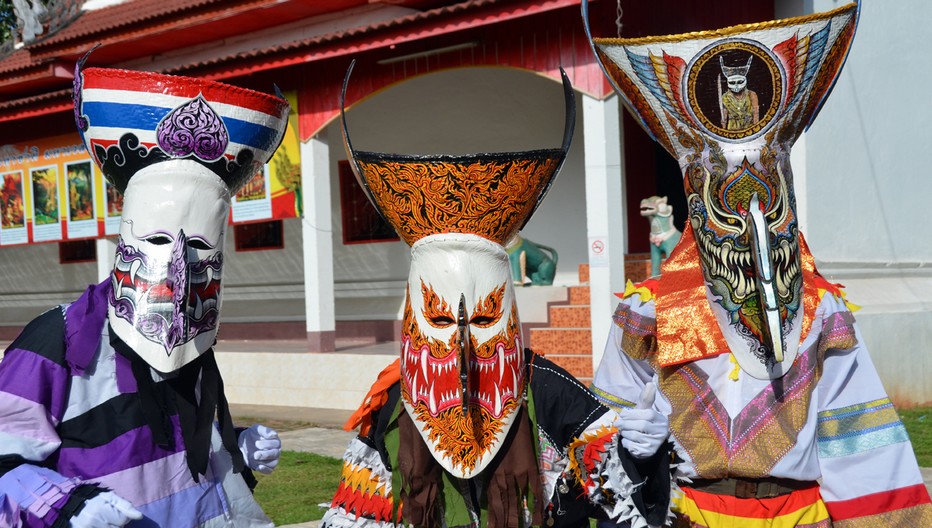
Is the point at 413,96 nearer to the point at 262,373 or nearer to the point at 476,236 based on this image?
the point at 262,373

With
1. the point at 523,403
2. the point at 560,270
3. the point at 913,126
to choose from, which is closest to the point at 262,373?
the point at 560,270

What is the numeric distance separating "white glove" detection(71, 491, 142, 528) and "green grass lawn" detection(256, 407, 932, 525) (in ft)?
11.5

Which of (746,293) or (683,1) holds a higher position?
(683,1)

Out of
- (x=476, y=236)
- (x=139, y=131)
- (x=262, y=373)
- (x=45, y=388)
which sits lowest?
(x=262, y=373)

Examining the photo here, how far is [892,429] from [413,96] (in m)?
10.4

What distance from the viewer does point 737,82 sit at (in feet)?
10.7

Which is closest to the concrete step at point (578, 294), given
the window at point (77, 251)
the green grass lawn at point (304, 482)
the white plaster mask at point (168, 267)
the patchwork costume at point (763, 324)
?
the green grass lawn at point (304, 482)

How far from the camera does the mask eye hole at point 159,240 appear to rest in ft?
9.83

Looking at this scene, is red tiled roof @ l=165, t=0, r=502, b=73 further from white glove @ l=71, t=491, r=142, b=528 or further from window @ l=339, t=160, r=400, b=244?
white glove @ l=71, t=491, r=142, b=528

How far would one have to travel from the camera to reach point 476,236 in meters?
3.19

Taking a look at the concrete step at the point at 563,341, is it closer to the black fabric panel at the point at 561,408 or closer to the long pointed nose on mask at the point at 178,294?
the black fabric panel at the point at 561,408

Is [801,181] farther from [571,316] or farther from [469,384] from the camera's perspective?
[469,384]

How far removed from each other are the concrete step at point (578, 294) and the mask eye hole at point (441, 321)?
7.71 metres

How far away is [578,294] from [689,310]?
7.34 metres
